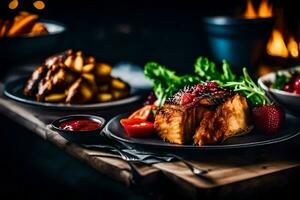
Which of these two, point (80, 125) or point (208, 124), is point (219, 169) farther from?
point (80, 125)

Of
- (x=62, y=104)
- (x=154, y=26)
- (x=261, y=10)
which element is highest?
(x=261, y=10)

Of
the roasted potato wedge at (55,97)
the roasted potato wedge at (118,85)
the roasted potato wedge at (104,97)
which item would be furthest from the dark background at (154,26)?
the roasted potato wedge at (55,97)

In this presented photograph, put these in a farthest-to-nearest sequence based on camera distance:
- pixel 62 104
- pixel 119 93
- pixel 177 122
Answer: pixel 119 93 < pixel 62 104 < pixel 177 122

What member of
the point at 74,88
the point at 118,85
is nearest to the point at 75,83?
the point at 74,88

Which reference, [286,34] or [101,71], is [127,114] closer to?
[101,71]

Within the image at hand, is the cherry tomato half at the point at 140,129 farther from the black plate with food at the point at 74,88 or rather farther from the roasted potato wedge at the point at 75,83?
the roasted potato wedge at the point at 75,83
